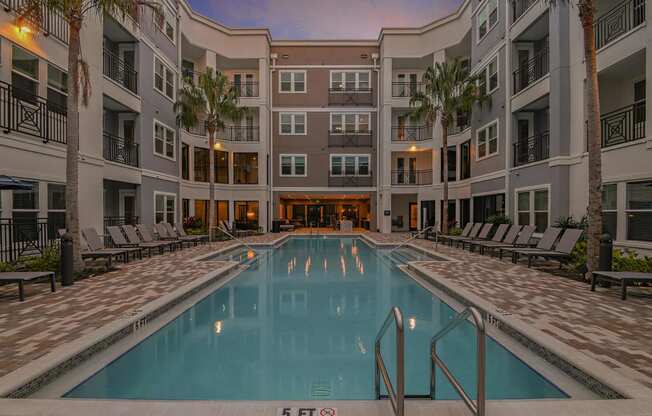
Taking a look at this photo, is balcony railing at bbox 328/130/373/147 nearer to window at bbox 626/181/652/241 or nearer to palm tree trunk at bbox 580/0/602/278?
window at bbox 626/181/652/241

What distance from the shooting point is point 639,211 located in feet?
34.5

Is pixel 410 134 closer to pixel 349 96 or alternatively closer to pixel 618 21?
pixel 349 96

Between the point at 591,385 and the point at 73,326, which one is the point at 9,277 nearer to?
the point at 73,326

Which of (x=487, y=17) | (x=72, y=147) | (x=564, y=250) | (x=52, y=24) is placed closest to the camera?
(x=72, y=147)

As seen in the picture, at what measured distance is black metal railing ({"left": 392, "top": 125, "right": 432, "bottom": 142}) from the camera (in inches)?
1097

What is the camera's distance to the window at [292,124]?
99.5ft

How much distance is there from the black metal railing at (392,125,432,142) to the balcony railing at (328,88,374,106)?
3384 millimetres

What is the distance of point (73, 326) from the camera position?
5230 millimetres

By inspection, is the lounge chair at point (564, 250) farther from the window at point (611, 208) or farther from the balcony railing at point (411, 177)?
the balcony railing at point (411, 177)

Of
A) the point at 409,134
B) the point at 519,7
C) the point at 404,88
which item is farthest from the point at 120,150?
the point at 404,88

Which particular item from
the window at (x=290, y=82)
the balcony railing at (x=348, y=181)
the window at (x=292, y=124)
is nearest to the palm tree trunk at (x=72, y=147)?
the window at (x=292, y=124)

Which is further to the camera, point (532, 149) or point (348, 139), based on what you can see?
point (348, 139)

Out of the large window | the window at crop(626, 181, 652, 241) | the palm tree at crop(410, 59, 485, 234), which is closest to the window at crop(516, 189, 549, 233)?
the window at crop(626, 181, 652, 241)

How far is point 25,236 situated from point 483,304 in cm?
1156
